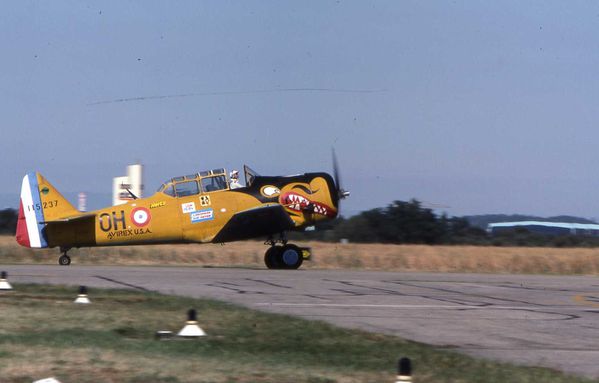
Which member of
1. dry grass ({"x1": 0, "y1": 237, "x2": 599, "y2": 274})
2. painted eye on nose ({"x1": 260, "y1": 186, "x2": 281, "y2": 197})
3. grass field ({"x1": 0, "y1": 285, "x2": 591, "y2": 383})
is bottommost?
grass field ({"x1": 0, "y1": 285, "x2": 591, "y2": 383})

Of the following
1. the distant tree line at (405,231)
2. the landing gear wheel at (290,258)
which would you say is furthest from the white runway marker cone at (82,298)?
the distant tree line at (405,231)

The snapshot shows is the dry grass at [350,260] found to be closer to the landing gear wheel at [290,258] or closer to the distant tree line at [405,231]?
the landing gear wheel at [290,258]

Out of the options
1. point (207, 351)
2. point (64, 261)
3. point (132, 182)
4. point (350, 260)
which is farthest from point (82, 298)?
point (132, 182)

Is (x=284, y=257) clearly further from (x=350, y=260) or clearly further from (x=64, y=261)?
(x=64, y=261)

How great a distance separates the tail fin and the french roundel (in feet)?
5.65

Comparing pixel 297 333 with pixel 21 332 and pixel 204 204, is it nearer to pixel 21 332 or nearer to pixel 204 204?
pixel 21 332

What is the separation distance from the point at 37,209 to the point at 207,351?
688 inches

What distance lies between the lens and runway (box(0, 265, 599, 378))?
43.1 ft

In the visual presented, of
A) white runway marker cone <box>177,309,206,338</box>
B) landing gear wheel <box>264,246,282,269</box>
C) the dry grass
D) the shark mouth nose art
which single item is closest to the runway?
landing gear wheel <box>264,246,282,269</box>

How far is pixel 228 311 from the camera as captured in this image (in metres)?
15.1

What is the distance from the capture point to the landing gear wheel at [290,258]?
27734 millimetres

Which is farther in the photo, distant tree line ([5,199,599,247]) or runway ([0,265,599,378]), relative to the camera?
distant tree line ([5,199,599,247])

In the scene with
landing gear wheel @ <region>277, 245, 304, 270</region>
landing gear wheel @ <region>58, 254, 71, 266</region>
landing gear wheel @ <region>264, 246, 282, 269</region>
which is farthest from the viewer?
landing gear wheel @ <region>264, 246, 282, 269</region>

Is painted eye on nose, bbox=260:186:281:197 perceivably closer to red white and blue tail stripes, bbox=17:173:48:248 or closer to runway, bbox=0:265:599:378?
runway, bbox=0:265:599:378
